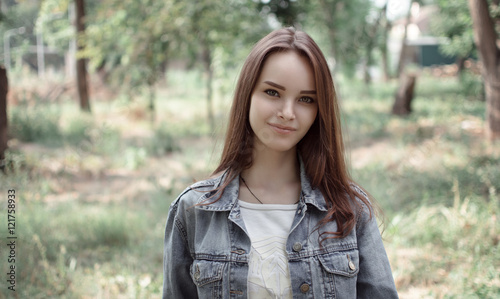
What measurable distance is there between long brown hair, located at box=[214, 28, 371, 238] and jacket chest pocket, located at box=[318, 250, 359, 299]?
74mm

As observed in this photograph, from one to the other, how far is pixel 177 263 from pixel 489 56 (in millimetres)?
6205

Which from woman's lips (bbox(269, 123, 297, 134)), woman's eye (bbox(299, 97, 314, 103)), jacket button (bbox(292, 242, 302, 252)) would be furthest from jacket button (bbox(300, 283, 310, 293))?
woman's eye (bbox(299, 97, 314, 103))

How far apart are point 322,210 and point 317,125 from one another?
1.08 ft

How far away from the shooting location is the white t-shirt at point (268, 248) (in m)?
1.38

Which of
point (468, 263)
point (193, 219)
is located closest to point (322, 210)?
point (193, 219)

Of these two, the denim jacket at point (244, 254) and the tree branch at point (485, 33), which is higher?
the tree branch at point (485, 33)

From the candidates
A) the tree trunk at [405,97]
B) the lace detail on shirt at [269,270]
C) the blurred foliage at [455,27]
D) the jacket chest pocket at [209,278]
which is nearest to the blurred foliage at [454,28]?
the blurred foliage at [455,27]

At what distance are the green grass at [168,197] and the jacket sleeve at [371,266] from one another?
0.49 meters

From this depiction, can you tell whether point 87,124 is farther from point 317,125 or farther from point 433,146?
point 317,125

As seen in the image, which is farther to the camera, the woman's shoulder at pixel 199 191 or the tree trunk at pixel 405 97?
the tree trunk at pixel 405 97

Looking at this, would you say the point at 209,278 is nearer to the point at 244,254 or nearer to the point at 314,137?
the point at 244,254

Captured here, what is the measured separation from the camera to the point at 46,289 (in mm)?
3117

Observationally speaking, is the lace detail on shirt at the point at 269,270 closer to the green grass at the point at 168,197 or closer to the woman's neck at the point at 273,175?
the woman's neck at the point at 273,175

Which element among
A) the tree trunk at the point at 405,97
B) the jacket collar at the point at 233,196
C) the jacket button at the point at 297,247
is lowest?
the jacket button at the point at 297,247
